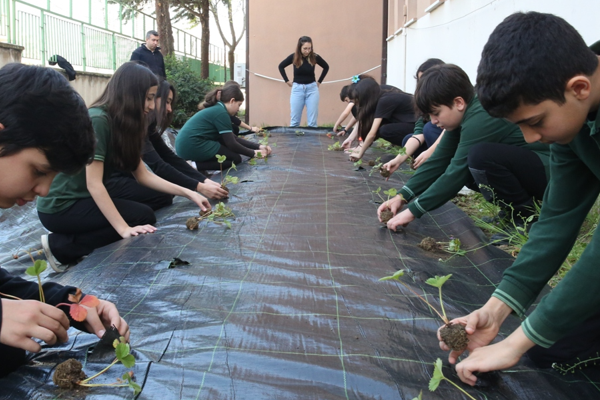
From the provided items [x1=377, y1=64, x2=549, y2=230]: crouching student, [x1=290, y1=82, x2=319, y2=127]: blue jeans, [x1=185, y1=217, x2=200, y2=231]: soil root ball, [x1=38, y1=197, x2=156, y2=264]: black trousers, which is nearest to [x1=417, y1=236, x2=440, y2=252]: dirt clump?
[x1=377, y1=64, x2=549, y2=230]: crouching student

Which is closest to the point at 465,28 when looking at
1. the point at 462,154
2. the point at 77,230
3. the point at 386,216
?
the point at 462,154

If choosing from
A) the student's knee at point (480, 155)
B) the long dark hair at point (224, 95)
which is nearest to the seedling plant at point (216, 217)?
the student's knee at point (480, 155)

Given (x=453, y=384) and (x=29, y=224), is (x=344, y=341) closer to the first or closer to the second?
(x=453, y=384)

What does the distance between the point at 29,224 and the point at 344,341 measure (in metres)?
2.70

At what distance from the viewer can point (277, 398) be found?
1.26m

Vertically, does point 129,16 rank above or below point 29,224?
above

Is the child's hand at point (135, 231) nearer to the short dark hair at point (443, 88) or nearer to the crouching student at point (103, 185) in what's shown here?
the crouching student at point (103, 185)

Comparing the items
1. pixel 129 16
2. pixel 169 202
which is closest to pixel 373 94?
pixel 169 202

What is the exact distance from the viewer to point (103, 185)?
8.79 ft

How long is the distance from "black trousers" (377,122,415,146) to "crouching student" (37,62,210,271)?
9.60 ft

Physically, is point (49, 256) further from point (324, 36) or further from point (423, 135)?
point (324, 36)

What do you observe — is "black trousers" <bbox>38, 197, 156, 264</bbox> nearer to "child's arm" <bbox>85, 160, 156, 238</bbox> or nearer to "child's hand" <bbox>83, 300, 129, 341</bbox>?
"child's arm" <bbox>85, 160, 156, 238</bbox>

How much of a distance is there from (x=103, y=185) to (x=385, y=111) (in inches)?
125

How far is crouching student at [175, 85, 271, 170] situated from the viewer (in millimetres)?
4965
